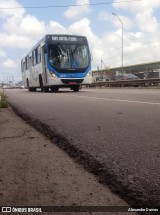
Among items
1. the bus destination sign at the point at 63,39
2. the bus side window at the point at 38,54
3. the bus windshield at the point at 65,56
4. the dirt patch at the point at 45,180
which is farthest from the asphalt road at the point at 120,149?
the bus side window at the point at 38,54

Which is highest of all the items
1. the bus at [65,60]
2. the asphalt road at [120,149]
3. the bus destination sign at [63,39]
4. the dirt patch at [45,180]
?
the bus destination sign at [63,39]

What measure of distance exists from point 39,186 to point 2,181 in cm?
38

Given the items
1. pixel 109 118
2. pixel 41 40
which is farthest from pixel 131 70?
pixel 109 118

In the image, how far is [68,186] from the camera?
2.72 m

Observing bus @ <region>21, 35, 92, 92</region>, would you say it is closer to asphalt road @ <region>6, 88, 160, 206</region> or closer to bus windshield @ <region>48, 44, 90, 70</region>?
bus windshield @ <region>48, 44, 90, 70</region>

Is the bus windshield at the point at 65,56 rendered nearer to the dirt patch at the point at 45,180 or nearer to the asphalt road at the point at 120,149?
the asphalt road at the point at 120,149

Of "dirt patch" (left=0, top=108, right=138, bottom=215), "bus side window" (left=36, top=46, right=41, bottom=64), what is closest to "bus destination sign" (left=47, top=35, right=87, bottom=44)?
"bus side window" (left=36, top=46, right=41, bottom=64)

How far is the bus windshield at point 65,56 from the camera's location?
67.0ft

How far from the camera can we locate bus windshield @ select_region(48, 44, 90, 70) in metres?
20.4

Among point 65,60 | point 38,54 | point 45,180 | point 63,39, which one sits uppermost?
point 63,39

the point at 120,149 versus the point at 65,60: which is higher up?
the point at 65,60

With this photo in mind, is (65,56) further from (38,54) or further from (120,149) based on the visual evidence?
(120,149)

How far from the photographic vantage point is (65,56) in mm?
20469

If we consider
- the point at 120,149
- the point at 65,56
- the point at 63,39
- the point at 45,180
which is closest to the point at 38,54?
the point at 63,39
